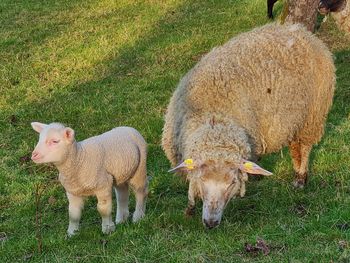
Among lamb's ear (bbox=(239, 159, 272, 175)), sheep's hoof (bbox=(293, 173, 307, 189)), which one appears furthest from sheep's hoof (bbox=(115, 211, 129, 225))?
sheep's hoof (bbox=(293, 173, 307, 189))

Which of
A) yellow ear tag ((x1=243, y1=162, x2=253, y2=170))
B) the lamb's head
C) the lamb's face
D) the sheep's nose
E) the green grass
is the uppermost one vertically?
the lamb's head

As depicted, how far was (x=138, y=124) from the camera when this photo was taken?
808 centimetres

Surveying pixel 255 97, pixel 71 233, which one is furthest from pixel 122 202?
pixel 255 97

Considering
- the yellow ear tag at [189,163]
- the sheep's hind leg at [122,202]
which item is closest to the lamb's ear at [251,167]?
the yellow ear tag at [189,163]

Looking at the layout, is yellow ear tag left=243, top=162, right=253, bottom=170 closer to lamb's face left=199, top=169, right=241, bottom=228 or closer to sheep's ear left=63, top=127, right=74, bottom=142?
lamb's face left=199, top=169, right=241, bottom=228

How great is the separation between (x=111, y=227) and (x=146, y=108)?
370cm

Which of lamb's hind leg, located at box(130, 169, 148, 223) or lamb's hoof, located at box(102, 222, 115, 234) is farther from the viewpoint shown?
lamb's hind leg, located at box(130, 169, 148, 223)

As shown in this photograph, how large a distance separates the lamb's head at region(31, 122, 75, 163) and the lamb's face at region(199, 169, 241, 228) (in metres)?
1.05

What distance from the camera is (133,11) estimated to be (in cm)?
1498

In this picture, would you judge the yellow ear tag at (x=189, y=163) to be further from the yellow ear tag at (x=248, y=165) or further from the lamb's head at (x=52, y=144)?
the lamb's head at (x=52, y=144)


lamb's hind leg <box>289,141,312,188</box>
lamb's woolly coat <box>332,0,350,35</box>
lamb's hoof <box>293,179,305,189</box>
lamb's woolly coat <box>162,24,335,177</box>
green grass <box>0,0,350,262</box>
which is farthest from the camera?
lamb's woolly coat <box>332,0,350,35</box>

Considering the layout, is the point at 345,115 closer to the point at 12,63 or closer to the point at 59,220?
the point at 59,220

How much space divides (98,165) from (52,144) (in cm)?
50

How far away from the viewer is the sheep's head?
4.75 meters
